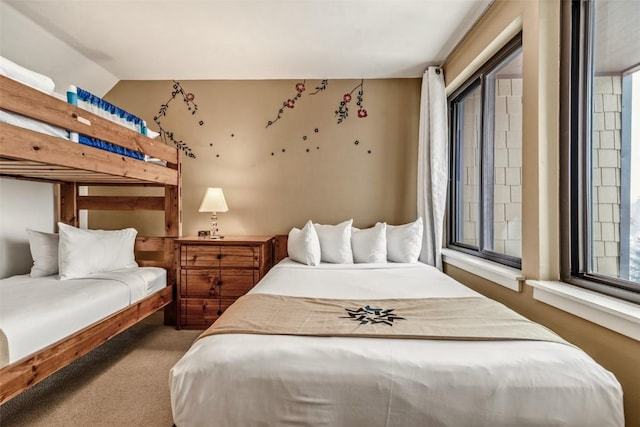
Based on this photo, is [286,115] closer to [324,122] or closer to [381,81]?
[324,122]

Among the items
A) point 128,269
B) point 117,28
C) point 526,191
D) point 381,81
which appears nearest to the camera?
point 526,191

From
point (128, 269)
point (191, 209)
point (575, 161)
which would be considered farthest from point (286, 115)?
point (575, 161)

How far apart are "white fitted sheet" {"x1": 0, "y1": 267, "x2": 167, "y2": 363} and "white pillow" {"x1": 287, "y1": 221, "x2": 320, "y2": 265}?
1.13 meters

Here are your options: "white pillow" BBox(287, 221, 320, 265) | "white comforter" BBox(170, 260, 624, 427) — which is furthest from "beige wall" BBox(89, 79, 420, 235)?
"white comforter" BBox(170, 260, 624, 427)

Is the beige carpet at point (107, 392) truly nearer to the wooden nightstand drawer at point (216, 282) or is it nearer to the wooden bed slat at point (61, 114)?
the wooden nightstand drawer at point (216, 282)

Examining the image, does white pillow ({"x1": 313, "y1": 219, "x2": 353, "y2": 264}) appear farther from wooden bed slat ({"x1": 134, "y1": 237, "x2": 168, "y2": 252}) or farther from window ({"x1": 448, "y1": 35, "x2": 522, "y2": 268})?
wooden bed slat ({"x1": 134, "y1": 237, "x2": 168, "y2": 252})

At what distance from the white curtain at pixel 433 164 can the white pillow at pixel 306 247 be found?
1024 millimetres

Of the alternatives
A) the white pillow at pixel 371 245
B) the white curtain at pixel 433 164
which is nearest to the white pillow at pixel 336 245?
the white pillow at pixel 371 245

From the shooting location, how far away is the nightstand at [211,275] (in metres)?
2.93

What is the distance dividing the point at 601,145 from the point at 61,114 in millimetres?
2724

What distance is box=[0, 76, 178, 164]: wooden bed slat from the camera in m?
1.56

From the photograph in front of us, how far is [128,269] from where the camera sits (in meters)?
2.76

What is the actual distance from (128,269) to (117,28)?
182 cm

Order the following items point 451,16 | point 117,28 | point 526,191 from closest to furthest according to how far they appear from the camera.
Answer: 1. point 526,191
2. point 451,16
3. point 117,28
